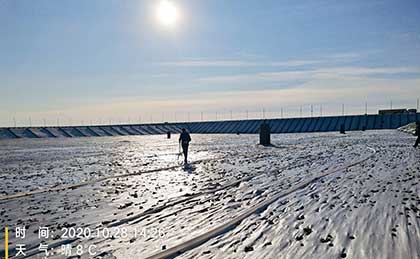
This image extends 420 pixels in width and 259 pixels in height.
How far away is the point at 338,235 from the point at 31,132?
3420 inches

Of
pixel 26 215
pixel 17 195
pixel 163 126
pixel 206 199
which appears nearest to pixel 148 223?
pixel 206 199

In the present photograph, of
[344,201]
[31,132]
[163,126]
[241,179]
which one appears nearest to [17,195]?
[241,179]

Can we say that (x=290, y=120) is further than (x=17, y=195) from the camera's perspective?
Yes

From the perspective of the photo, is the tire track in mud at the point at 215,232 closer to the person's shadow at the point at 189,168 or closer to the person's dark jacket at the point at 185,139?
the person's shadow at the point at 189,168

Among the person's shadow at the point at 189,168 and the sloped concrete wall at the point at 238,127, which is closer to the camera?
the person's shadow at the point at 189,168

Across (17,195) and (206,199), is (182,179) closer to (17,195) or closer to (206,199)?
(206,199)

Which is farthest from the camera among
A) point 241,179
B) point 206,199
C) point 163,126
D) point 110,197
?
point 163,126

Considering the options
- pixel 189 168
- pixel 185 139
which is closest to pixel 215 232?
pixel 189 168

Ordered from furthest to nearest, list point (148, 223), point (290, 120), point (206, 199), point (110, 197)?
point (290, 120) → point (110, 197) → point (206, 199) → point (148, 223)

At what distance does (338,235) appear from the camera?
688 cm

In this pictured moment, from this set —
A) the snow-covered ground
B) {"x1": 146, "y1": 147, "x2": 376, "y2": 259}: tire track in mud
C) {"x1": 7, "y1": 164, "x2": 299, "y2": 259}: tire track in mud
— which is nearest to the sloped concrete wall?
the snow-covered ground

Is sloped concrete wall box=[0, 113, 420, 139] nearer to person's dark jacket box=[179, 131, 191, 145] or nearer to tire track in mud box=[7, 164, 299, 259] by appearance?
person's dark jacket box=[179, 131, 191, 145]

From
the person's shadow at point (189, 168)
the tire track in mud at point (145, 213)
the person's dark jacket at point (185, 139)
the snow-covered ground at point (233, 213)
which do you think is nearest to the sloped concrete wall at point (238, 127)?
the person's dark jacket at point (185, 139)

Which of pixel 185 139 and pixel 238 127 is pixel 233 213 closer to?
pixel 185 139
